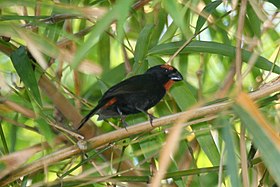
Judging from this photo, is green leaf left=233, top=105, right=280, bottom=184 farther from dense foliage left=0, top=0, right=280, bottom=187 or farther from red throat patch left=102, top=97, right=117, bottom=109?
red throat patch left=102, top=97, right=117, bottom=109

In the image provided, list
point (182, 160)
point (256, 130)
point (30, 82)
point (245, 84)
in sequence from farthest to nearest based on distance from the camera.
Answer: point (245, 84) → point (182, 160) → point (30, 82) → point (256, 130)

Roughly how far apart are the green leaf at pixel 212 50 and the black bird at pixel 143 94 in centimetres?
18

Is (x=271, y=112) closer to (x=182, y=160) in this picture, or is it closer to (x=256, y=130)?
(x=182, y=160)

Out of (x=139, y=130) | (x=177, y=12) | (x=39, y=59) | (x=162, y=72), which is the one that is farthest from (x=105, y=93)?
(x=177, y=12)

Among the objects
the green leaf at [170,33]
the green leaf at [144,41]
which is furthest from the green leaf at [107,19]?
the green leaf at [170,33]

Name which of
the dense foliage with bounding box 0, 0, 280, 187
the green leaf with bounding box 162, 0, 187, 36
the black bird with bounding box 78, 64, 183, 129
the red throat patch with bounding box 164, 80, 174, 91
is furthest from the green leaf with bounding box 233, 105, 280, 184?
the red throat patch with bounding box 164, 80, 174, 91

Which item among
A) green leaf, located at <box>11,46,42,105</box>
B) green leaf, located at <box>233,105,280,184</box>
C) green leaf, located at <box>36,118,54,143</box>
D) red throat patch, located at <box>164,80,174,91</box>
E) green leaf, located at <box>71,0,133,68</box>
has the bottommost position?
green leaf, located at <box>233,105,280,184</box>

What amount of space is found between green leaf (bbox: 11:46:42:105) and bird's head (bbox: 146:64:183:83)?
0.50 m

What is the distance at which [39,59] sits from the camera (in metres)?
1.41

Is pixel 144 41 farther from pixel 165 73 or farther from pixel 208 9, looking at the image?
pixel 165 73

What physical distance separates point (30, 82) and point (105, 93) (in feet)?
1.07

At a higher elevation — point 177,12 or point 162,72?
point 162,72

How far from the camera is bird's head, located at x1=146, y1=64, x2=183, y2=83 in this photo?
2.17 m

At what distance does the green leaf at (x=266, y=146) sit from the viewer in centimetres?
115
